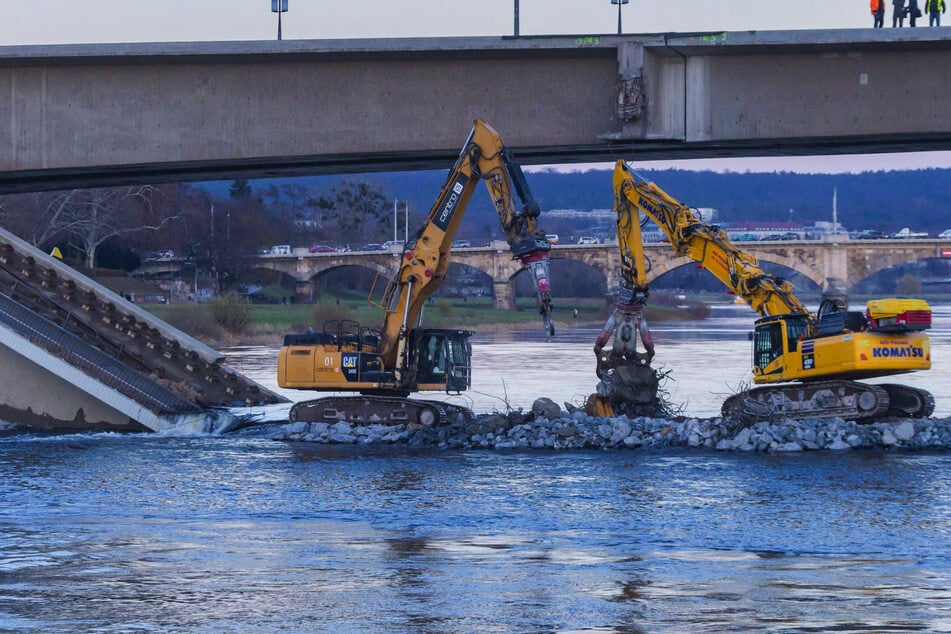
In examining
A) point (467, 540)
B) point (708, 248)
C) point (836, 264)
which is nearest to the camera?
point (467, 540)

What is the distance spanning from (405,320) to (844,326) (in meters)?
9.93

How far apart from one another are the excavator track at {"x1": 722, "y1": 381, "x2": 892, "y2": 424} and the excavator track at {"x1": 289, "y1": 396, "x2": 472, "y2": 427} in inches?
255

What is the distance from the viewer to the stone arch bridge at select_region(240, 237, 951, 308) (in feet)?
374

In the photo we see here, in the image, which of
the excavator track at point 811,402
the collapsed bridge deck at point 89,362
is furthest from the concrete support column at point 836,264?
the excavator track at point 811,402

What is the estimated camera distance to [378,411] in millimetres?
34000

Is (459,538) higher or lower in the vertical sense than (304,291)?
lower

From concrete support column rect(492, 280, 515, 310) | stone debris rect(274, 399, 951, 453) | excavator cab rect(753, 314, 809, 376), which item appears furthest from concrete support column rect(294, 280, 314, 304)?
excavator cab rect(753, 314, 809, 376)

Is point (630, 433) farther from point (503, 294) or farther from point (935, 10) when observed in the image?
point (503, 294)

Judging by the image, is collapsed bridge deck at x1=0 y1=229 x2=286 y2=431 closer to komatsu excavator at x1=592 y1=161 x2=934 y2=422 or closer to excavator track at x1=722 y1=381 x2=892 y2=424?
komatsu excavator at x1=592 y1=161 x2=934 y2=422

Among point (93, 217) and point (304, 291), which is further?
point (304, 291)

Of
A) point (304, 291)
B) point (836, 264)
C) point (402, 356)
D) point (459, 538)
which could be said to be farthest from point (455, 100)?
point (304, 291)

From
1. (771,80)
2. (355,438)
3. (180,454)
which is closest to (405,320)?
(355,438)

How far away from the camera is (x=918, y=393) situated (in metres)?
32.7

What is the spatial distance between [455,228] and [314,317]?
5831cm
